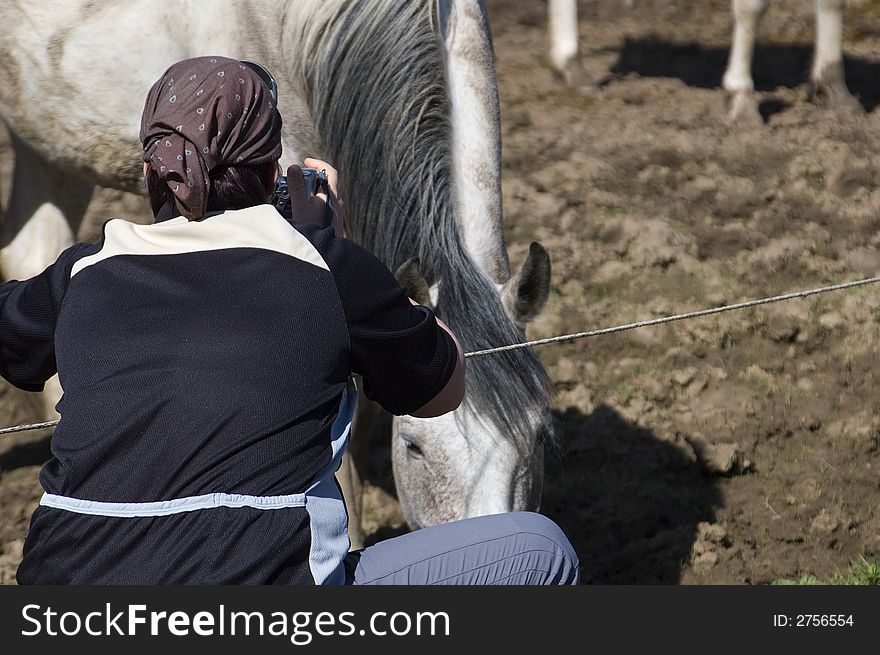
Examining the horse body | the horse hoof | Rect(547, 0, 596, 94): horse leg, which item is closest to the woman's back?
the horse hoof

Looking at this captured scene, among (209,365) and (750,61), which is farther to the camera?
(750,61)

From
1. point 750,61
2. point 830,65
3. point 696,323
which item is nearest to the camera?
point 696,323

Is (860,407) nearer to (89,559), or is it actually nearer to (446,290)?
(446,290)

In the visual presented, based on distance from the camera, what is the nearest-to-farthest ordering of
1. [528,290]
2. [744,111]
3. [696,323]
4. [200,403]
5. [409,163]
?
1. [200,403]
2. [528,290]
3. [409,163]
4. [696,323]
5. [744,111]

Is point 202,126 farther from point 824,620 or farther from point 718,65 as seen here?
point 718,65

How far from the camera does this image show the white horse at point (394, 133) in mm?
2666

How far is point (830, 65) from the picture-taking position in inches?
263

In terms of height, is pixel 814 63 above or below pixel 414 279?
below

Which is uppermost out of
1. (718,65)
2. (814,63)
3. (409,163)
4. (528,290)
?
(409,163)

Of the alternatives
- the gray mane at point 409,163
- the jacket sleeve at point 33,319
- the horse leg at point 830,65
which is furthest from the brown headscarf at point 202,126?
the horse leg at point 830,65

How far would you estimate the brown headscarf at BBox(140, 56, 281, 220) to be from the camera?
172 centimetres

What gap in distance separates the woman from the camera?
280mm

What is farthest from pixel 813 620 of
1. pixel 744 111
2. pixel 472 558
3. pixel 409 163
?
pixel 744 111

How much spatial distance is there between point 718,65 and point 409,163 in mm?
5339
